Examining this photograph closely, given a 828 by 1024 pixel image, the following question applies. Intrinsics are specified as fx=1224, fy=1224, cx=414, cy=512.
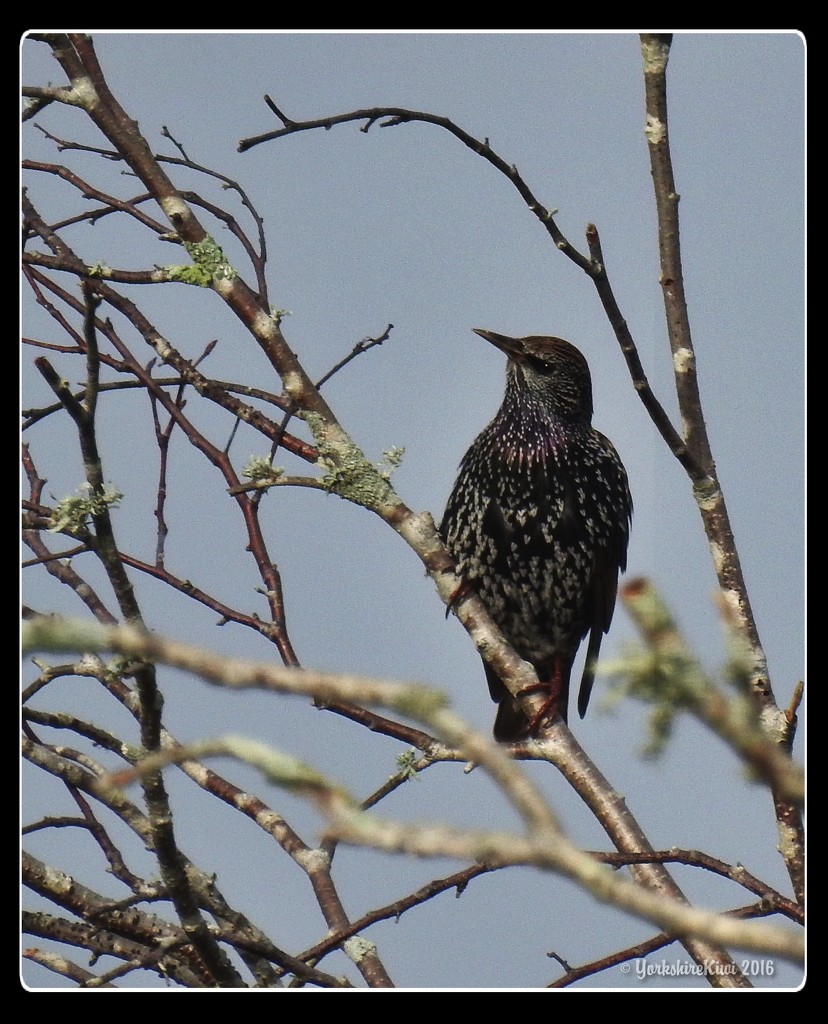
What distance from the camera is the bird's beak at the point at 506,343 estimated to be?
16.4 feet

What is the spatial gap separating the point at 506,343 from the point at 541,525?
33.7 inches

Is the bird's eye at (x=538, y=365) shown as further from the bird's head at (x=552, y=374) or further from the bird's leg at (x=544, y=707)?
the bird's leg at (x=544, y=707)

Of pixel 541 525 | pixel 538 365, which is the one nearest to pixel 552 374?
pixel 538 365

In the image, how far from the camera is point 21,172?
3.77 metres

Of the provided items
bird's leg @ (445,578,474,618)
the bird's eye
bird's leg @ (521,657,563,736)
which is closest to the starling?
the bird's eye

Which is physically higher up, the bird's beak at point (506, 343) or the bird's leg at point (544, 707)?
the bird's beak at point (506, 343)

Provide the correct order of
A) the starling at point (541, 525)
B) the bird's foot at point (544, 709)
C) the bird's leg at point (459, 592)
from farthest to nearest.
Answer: the starling at point (541, 525) < the bird's leg at point (459, 592) < the bird's foot at point (544, 709)

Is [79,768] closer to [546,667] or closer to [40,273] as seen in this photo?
[40,273]

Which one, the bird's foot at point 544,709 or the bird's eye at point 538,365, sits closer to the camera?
the bird's foot at point 544,709

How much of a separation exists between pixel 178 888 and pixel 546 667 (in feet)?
9.69

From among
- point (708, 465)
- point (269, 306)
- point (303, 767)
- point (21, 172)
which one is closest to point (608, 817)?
point (708, 465)

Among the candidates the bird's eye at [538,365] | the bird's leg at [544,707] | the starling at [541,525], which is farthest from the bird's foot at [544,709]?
the bird's eye at [538,365]

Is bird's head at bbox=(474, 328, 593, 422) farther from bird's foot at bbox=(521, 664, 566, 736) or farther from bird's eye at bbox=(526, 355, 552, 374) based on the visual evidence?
bird's foot at bbox=(521, 664, 566, 736)

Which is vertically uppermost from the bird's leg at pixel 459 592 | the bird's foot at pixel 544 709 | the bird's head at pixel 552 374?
the bird's head at pixel 552 374
